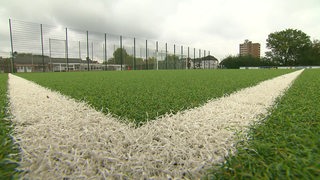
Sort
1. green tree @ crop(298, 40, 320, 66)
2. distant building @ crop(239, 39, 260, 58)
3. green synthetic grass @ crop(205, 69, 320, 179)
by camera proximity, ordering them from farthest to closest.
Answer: distant building @ crop(239, 39, 260, 58), green tree @ crop(298, 40, 320, 66), green synthetic grass @ crop(205, 69, 320, 179)

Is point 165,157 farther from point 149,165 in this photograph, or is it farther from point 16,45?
point 16,45

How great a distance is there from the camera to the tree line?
114 feet

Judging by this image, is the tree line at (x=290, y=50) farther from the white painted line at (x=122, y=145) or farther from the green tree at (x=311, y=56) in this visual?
the white painted line at (x=122, y=145)

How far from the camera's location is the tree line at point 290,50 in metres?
34.6

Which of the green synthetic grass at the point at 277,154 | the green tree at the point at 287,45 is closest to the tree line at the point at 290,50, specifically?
the green tree at the point at 287,45

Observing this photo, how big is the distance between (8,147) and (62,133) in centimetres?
22

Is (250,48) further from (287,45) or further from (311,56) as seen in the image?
(311,56)

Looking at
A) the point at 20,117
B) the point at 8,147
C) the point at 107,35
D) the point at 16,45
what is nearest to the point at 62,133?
the point at 8,147

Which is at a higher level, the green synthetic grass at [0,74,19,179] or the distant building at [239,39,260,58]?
the distant building at [239,39,260,58]

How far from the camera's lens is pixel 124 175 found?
25.7 inches

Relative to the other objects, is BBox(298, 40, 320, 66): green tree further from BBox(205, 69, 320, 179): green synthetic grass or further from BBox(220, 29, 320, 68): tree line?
BBox(205, 69, 320, 179): green synthetic grass

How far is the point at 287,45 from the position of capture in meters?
38.9

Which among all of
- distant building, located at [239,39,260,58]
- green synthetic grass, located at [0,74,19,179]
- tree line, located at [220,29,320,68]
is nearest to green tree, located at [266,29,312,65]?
tree line, located at [220,29,320,68]

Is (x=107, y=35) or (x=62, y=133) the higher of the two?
(x=107, y=35)
